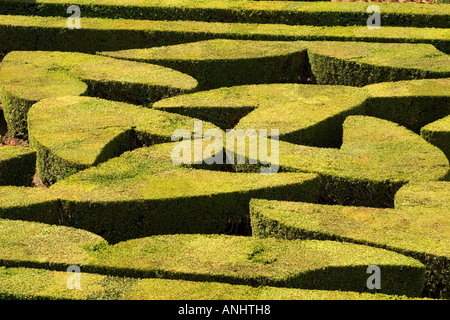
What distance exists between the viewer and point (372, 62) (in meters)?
13.5

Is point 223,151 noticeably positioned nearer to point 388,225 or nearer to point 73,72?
point 388,225

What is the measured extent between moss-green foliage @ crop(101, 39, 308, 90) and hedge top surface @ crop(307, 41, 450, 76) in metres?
0.44

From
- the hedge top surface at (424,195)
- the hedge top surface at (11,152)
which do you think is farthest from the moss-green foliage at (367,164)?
the hedge top surface at (11,152)

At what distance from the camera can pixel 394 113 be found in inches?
492

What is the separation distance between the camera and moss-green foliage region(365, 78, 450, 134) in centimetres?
1236

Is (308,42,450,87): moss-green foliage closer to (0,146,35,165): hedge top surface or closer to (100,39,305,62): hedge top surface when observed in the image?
(100,39,305,62): hedge top surface

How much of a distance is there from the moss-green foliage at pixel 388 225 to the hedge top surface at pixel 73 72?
4443 mm

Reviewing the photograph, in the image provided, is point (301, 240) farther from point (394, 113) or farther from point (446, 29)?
point (446, 29)

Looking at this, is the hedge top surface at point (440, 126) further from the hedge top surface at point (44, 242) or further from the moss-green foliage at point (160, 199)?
the hedge top surface at point (44, 242)

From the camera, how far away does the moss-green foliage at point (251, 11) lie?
623 inches

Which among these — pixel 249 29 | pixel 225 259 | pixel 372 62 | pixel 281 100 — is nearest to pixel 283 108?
pixel 281 100

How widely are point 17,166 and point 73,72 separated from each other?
3518 mm
